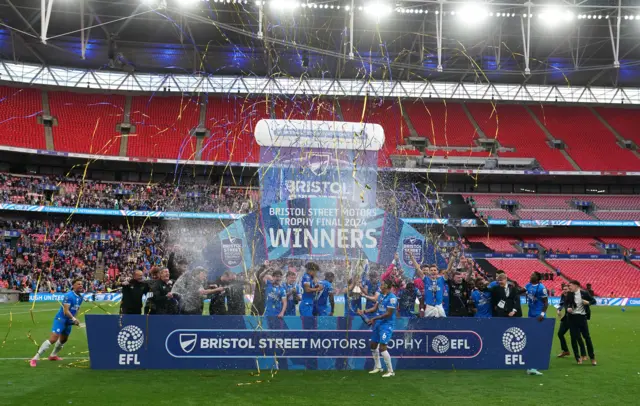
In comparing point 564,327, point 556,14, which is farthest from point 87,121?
point 564,327

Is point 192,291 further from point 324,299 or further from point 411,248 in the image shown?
point 411,248

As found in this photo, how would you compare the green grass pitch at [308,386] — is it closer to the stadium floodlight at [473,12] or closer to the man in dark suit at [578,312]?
the man in dark suit at [578,312]

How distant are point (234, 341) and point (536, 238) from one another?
3733 cm

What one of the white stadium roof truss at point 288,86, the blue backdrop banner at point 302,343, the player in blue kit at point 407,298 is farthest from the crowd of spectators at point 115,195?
the blue backdrop banner at point 302,343

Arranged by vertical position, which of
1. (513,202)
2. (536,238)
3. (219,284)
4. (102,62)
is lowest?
(219,284)

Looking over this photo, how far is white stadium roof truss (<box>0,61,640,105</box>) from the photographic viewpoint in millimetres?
42969

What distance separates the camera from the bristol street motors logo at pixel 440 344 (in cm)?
1125

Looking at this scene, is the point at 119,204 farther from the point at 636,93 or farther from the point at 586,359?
the point at 636,93

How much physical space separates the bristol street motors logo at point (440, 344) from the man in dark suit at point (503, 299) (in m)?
1.49

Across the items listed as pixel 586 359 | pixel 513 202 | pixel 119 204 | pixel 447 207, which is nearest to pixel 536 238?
pixel 513 202

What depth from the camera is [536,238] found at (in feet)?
143

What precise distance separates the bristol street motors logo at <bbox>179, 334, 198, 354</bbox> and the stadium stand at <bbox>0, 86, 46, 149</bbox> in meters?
31.3

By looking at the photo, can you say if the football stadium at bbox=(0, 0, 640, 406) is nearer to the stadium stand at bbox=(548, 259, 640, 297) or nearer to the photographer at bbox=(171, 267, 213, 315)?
the photographer at bbox=(171, 267, 213, 315)

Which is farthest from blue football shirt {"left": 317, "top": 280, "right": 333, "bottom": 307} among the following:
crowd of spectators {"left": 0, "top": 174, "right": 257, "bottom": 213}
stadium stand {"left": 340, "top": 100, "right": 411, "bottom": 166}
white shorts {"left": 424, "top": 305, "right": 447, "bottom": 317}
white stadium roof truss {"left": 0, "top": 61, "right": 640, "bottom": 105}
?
white stadium roof truss {"left": 0, "top": 61, "right": 640, "bottom": 105}
